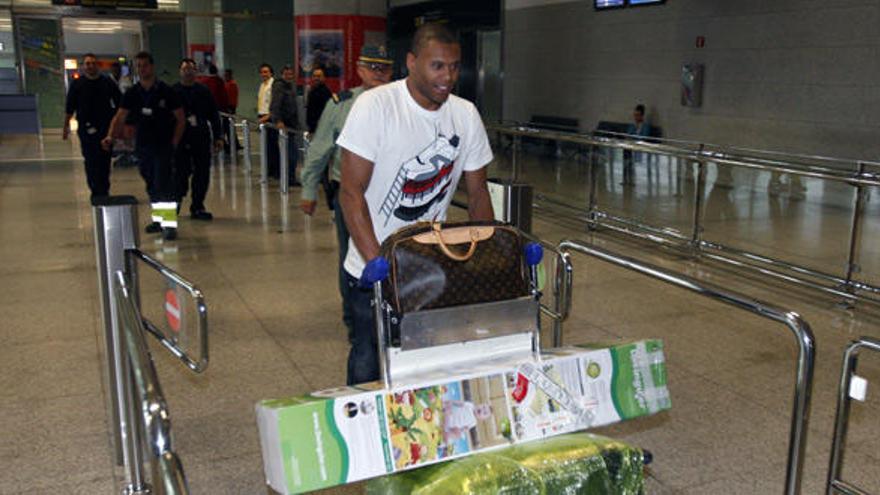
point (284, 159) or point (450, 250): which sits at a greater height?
point (450, 250)

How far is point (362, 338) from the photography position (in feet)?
10.6

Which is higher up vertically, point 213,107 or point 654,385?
point 213,107

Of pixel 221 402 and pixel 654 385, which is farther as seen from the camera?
pixel 221 402

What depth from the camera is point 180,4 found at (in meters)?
26.3

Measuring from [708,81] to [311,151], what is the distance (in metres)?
9.32

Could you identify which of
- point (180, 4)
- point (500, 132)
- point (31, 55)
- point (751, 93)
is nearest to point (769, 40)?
point (751, 93)

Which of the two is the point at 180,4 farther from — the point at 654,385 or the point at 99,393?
the point at 654,385

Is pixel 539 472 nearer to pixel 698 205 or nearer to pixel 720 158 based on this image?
pixel 720 158

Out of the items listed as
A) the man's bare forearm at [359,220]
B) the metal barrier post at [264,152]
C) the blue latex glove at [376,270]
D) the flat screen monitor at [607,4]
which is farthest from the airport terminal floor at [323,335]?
the flat screen monitor at [607,4]

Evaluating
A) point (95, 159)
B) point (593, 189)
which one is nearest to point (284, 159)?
point (95, 159)

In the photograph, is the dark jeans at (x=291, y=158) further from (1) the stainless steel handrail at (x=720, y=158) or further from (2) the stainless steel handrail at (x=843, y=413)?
(2) the stainless steel handrail at (x=843, y=413)

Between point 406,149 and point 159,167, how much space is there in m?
5.92

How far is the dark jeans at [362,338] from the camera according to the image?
3184 millimetres

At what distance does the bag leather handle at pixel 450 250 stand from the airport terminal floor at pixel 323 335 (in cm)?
129
